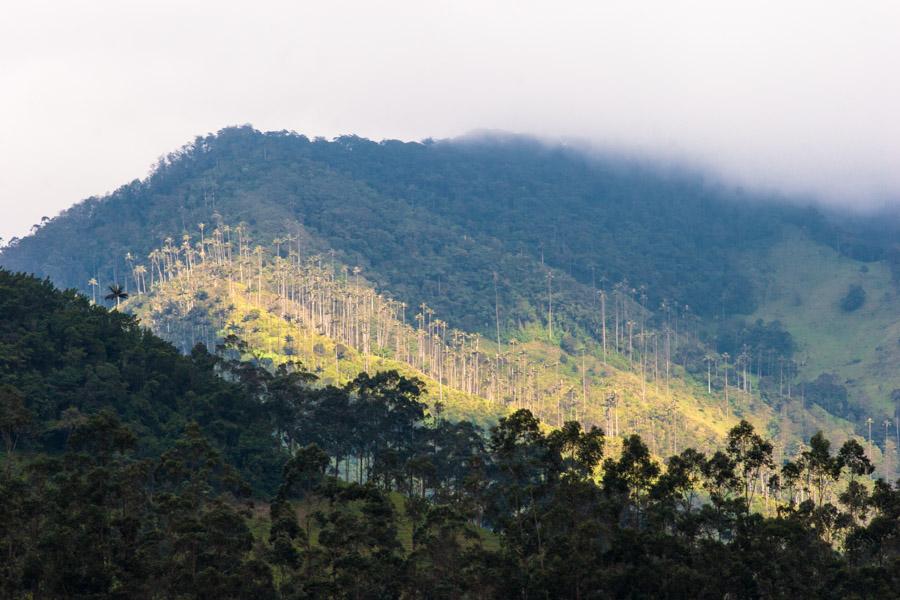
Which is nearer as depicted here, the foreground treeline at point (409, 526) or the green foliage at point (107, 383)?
the foreground treeline at point (409, 526)

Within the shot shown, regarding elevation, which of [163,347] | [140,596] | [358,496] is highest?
[163,347]

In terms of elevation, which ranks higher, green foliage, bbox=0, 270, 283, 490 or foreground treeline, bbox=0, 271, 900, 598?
green foliage, bbox=0, 270, 283, 490

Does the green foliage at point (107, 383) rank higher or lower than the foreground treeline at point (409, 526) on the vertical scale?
higher

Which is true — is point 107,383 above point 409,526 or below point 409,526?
above

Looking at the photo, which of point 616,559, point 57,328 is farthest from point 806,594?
point 57,328

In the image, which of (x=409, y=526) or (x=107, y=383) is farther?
(x=107, y=383)

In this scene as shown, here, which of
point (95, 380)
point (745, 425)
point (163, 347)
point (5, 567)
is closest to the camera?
point (5, 567)

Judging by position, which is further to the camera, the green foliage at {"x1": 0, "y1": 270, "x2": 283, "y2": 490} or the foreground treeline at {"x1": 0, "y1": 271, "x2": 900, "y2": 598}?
the green foliage at {"x1": 0, "y1": 270, "x2": 283, "y2": 490}

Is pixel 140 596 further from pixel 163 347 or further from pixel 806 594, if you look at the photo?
pixel 163 347

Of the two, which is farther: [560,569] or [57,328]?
[57,328]

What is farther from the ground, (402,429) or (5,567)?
(402,429)

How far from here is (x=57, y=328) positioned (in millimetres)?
139500

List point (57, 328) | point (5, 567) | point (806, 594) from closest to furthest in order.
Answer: point (5, 567) → point (806, 594) → point (57, 328)

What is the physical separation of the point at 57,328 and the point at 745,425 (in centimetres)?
7759
